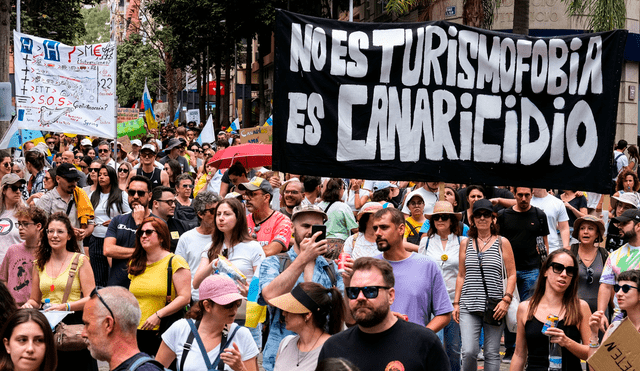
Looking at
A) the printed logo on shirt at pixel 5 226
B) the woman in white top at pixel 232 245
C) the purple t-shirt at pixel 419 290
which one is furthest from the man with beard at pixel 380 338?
the printed logo on shirt at pixel 5 226

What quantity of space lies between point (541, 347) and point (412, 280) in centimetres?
110

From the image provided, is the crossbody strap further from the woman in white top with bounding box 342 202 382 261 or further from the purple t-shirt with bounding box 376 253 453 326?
the purple t-shirt with bounding box 376 253 453 326

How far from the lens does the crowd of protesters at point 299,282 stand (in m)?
4.48

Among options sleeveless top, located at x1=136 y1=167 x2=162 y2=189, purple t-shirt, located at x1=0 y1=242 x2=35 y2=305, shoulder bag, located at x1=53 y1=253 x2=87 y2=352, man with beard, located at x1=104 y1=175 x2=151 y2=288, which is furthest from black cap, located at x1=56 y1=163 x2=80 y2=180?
shoulder bag, located at x1=53 y1=253 x2=87 y2=352

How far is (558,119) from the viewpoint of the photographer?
20.7 ft

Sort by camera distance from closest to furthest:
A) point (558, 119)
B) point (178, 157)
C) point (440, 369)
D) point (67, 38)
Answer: point (440, 369) → point (558, 119) → point (178, 157) → point (67, 38)

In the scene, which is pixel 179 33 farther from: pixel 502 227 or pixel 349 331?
pixel 349 331

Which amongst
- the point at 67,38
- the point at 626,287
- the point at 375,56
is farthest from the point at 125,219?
the point at 67,38

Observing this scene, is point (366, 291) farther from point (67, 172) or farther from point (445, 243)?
point (67, 172)

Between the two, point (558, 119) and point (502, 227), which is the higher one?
point (558, 119)

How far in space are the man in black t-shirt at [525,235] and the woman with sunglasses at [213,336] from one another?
177 inches

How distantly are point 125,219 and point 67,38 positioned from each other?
35879 millimetres

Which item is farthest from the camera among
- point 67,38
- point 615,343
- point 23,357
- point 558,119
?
point 67,38

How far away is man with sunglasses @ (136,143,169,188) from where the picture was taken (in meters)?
13.1
